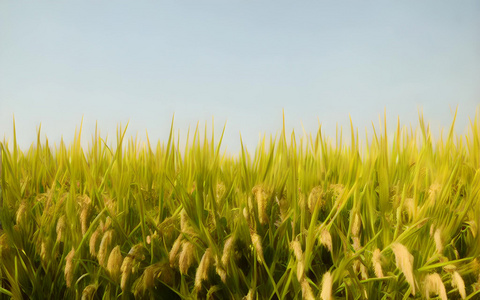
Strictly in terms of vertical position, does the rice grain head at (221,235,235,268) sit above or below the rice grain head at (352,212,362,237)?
below

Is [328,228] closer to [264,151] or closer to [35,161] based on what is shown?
[264,151]

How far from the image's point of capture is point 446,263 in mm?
1839

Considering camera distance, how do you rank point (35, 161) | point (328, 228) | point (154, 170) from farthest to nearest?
point (35, 161) → point (154, 170) → point (328, 228)

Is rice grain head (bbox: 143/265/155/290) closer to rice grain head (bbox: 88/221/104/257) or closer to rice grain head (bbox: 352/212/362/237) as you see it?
rice grain head (bbox: 88/221/104/257)

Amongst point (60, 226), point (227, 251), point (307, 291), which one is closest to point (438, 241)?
point (307, 291)

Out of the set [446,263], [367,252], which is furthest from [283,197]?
[446,263]

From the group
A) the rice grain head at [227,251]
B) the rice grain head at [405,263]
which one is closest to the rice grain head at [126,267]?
the rice grain head at [227,251]

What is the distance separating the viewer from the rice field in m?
1.94

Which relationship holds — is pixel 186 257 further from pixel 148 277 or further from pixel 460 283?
pixel 460 283

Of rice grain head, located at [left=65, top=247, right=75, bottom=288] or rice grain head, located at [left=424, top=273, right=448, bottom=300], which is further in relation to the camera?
rice grain head, located at [left=65, top=247, right=75, bottom=288]

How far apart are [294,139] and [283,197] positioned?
0.36 metres

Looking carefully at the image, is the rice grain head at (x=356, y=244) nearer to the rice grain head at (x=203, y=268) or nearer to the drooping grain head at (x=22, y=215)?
the rice grain head at (x=203, y=268)

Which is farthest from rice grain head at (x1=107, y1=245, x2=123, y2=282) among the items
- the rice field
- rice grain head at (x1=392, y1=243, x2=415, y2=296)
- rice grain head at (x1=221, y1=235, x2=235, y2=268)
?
rice grain head at (x1=392, y1=243, x2=415, y2=296)

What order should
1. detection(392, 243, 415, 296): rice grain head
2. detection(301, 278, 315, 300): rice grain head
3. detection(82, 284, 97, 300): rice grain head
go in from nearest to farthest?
detection(392, 243, 415, 296): rice grain head → detection(301, 278, 315, 300): rice grain head → detection(82, 284, 97, 300): rice grain head
